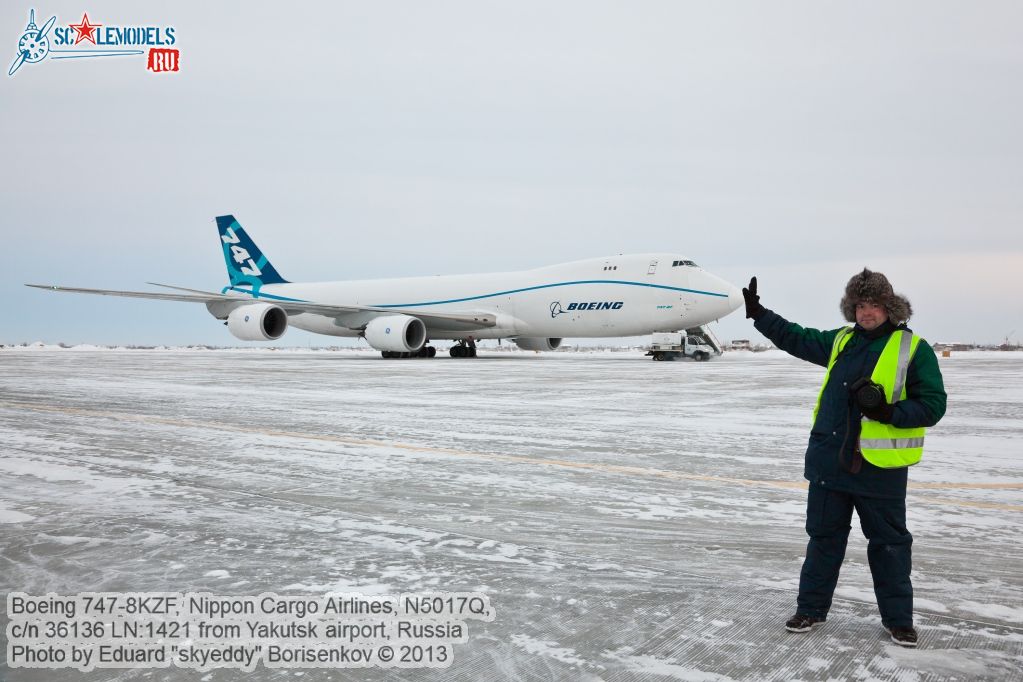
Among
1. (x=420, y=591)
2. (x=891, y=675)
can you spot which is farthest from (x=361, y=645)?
(x=891, y=675)

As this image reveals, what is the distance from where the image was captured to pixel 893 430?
109 inches

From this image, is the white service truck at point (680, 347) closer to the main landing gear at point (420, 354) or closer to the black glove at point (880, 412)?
the main landing gear at point (420, 354)

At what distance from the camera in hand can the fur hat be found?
32cm

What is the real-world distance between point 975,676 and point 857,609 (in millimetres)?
631

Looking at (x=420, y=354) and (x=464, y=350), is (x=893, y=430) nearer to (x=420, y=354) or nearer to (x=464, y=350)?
(x=464, y=350)

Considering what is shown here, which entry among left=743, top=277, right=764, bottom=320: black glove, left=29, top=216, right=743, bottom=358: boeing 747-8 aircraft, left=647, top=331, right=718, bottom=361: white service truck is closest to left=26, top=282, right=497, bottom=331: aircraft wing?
left=29, top=216, right=743, bottom=358: boeing 747-8 aircraft

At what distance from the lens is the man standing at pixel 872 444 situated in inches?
107

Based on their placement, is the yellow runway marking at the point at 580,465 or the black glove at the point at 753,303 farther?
the yellow runway marking at the point at 580,465

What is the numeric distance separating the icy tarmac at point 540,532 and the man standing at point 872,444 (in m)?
0.15

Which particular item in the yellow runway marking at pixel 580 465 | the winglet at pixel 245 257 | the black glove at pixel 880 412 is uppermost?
the winglet at pixel 245 257

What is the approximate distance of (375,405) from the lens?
35.3 feet

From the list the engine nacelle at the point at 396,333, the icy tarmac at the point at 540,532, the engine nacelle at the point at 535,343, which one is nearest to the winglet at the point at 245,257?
the engine nacelle at the point at 396,333

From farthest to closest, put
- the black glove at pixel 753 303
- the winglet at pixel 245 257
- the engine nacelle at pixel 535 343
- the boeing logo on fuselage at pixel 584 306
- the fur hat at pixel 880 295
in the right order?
1. the winglet at pixel 245 257
2. the engine nacelle at pixel 535 343
3. the boeing logo on fuselage at pixel 584 306
4. the black glove at pixel 753 303
5. the fur hat at pixel 880 295

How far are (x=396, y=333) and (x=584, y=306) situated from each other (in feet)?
23.4
